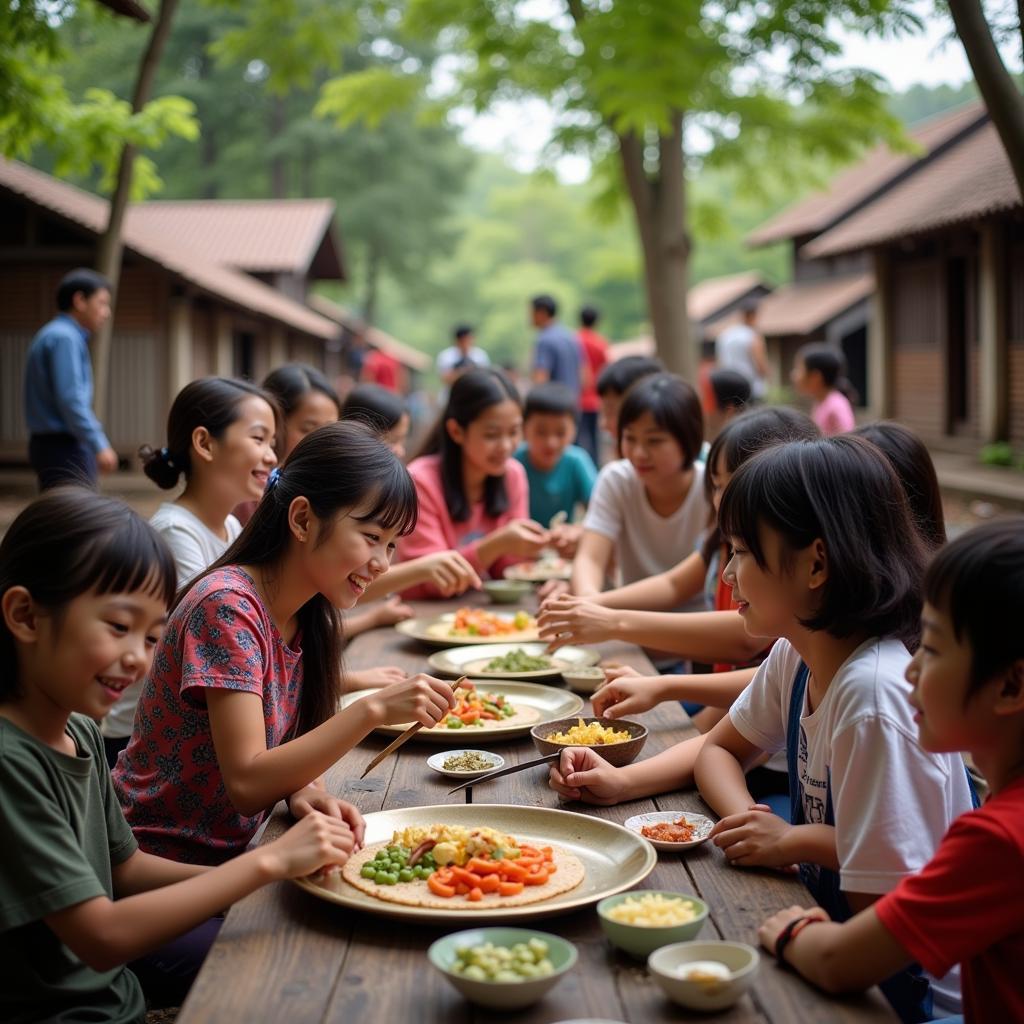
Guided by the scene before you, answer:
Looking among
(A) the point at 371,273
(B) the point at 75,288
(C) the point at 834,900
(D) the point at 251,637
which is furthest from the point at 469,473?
(A) the point at 371,273

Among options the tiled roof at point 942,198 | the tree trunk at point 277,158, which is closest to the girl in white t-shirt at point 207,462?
the tiled roof at point 942,198

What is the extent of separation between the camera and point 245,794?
2230 millimetres

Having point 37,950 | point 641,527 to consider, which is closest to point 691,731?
point 37,950

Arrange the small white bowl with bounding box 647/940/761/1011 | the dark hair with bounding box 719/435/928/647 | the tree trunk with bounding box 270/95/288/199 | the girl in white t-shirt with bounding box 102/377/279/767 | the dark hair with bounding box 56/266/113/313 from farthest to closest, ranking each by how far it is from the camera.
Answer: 1. the tree trunk with bounding box 270/95/288/199
2. the dark hair with bounding box 56/266/113/313
3. the girl in white t-shirt with bounding box 102/377/279/767
4. the dark hair with bounding box 719/435/928/647
5. the small white bowl with bounding box 647/940/761/1011

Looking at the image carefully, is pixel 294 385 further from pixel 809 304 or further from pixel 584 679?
pixel 809 304

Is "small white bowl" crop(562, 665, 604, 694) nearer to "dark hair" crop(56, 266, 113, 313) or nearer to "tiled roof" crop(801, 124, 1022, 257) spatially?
"dark hair" crop(56, 266, 113, 313)

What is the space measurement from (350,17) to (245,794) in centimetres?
1345

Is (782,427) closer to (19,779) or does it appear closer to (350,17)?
(19,779)

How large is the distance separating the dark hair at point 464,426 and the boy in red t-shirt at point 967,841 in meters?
3.34

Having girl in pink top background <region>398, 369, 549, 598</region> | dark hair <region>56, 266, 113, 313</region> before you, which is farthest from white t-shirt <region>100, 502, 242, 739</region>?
dark hair <region>56, 266, 113, 313</region>

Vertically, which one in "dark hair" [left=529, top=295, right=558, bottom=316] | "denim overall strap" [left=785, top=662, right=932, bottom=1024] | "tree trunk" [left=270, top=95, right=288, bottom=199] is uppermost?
"tree trunk" [left=270, top=95, right=288, bottom=199]

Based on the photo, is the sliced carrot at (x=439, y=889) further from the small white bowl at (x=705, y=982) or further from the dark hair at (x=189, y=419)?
the dark hair at (x=189, y=419)

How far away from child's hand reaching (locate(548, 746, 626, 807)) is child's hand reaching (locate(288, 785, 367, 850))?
0.42m

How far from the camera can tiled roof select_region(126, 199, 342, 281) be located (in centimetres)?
2367
